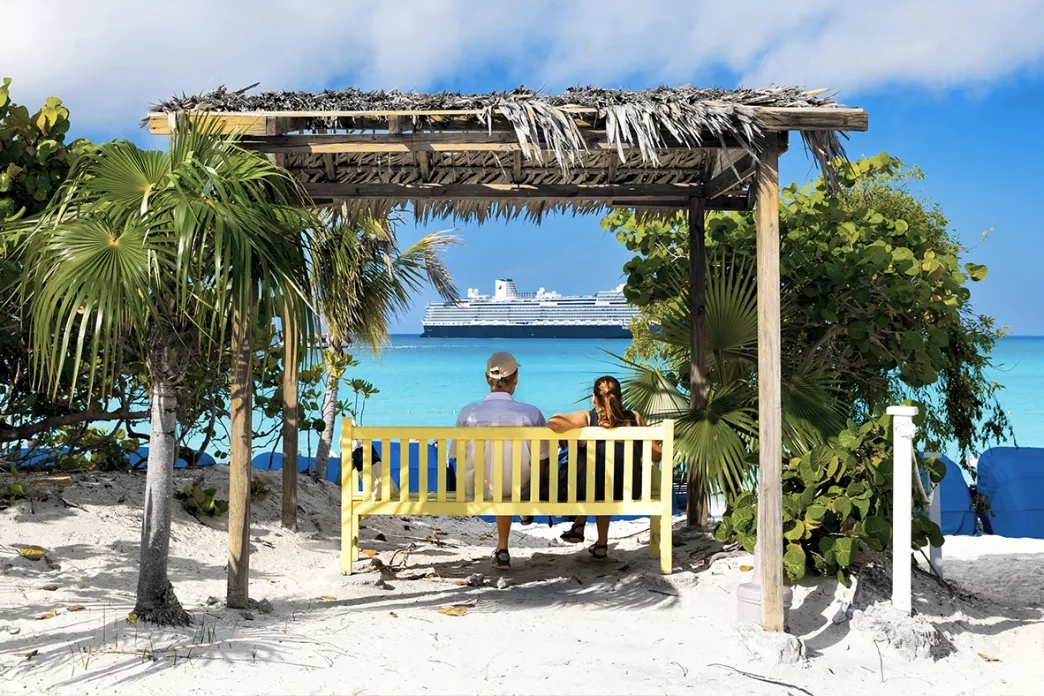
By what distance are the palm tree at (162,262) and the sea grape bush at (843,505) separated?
2.60 meters

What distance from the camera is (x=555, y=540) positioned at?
317 inches

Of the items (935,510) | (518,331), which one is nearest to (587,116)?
(935,510)

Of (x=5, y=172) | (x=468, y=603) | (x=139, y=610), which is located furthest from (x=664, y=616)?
(x=5, y=172)

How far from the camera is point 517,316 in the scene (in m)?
90.8

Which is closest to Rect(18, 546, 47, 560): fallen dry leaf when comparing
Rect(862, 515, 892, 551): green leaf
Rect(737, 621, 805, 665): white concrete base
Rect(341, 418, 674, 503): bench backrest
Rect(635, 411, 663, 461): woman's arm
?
Rect(341, 418, 674, 503): bench backrest

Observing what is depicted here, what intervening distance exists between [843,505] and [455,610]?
199 centimetres

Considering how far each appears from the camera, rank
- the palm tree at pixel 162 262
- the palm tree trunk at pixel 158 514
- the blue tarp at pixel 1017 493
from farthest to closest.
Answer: the blue tarp at pixel 1017 493
the palm tree trunk at pixel 158 514
the palm tree at pixel 162 262

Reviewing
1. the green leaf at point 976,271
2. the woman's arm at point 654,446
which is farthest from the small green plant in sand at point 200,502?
the green leaf at point 976,271

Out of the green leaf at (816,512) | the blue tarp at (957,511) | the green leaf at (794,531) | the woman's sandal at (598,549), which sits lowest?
the blue tarp at (957,511)

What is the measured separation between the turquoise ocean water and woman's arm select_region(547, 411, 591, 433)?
17.7m

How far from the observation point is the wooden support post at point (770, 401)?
14.4ft

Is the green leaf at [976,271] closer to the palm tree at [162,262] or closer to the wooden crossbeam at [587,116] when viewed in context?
the wooden crossbeam at [587,116]

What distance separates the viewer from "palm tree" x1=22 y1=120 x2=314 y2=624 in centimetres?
349

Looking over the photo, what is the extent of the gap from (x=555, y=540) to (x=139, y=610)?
4.39 m
